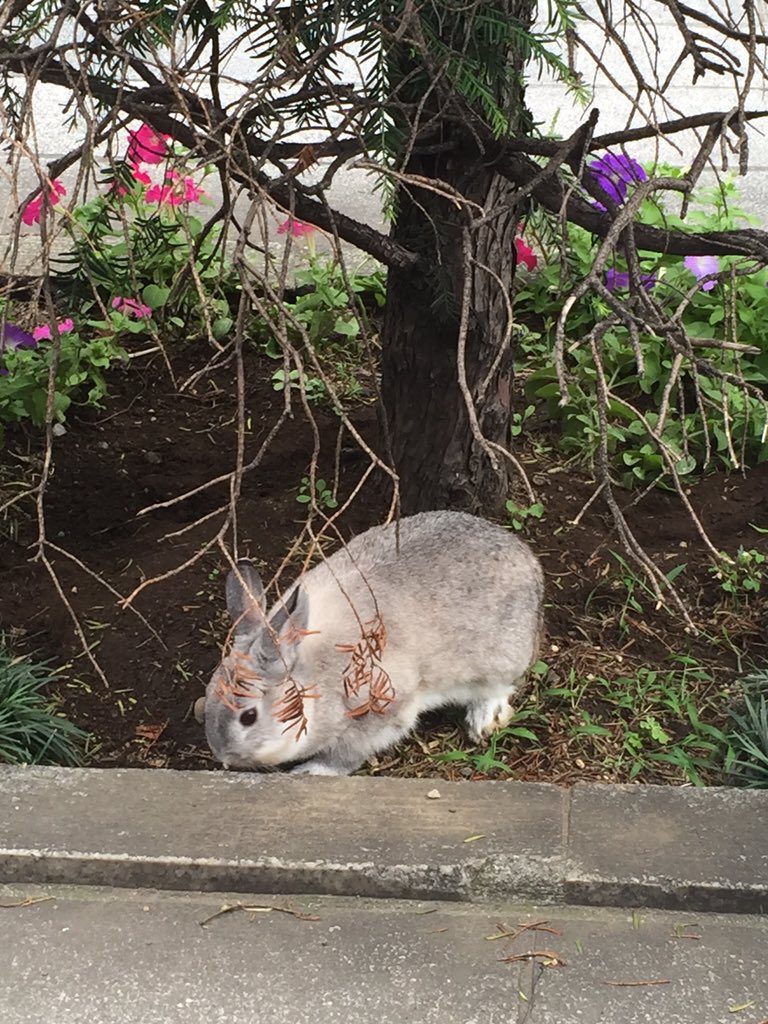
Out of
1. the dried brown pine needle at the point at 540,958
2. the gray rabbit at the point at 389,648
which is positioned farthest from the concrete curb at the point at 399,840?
the gray rabbit at the point at 389,648

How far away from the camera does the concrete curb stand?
2.97 meters

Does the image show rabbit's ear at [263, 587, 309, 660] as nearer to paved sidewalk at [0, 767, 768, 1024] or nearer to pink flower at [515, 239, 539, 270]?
paved sidewalk at [0, 767, 768, 1024]

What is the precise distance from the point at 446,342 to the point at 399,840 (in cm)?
177

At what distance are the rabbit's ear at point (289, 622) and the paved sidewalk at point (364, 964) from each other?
0.78m

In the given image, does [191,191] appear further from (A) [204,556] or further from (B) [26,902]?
(B) [26,902]

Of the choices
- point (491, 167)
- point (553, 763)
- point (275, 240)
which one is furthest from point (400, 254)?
point (275, 240)

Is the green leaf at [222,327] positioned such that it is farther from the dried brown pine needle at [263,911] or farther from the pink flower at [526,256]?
the dried brown pine needle at [263,911]

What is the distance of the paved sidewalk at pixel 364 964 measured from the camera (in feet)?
8.93

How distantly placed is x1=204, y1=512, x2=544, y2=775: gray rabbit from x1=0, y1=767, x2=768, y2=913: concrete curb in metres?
0.37

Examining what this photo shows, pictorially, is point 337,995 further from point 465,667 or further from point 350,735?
point 465,667

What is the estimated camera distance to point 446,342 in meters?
4.16

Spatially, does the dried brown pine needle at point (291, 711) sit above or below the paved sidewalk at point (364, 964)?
above

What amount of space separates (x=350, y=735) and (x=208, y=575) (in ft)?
3.00

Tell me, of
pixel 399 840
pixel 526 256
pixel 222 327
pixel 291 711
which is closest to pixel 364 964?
pixel 399 840
